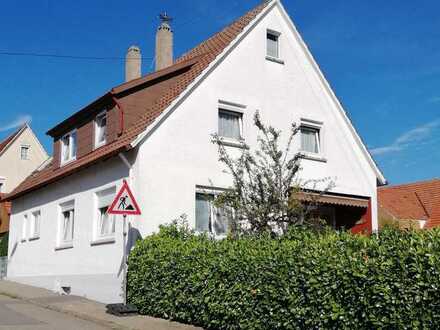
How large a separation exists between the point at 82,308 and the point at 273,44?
9.86m

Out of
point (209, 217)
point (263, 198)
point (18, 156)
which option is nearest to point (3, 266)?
point (209, 217)

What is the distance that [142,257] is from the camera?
1262 centimetres

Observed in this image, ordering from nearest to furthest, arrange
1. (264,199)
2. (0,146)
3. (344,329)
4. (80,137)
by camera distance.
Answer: (344,329)
(264,199)
(80,137)
(0,146)

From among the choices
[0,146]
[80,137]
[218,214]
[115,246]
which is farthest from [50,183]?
[0,146]

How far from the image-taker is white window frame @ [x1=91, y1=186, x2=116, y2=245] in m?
15.1

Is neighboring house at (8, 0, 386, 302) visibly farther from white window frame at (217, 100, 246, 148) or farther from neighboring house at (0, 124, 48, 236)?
neighboring house at (0, 124, 48, 236)

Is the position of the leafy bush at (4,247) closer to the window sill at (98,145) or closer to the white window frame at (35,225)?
the white window frame at (35,225)

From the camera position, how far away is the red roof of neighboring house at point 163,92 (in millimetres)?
14758

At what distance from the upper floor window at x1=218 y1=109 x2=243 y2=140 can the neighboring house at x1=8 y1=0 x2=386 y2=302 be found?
0.03 meters

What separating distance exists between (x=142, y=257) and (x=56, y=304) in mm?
3259

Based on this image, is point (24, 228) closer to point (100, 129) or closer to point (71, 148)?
point (71, 148)

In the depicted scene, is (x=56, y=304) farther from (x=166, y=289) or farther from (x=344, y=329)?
(x=344, y=329)

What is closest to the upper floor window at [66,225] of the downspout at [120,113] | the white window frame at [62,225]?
the white window frame at [62,225]

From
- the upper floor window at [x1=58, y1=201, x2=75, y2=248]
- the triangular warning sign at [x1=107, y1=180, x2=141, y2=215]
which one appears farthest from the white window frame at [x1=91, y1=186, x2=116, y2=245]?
the triangular warning sign at [x1=107, y1=180, x2=141, y2=215]
